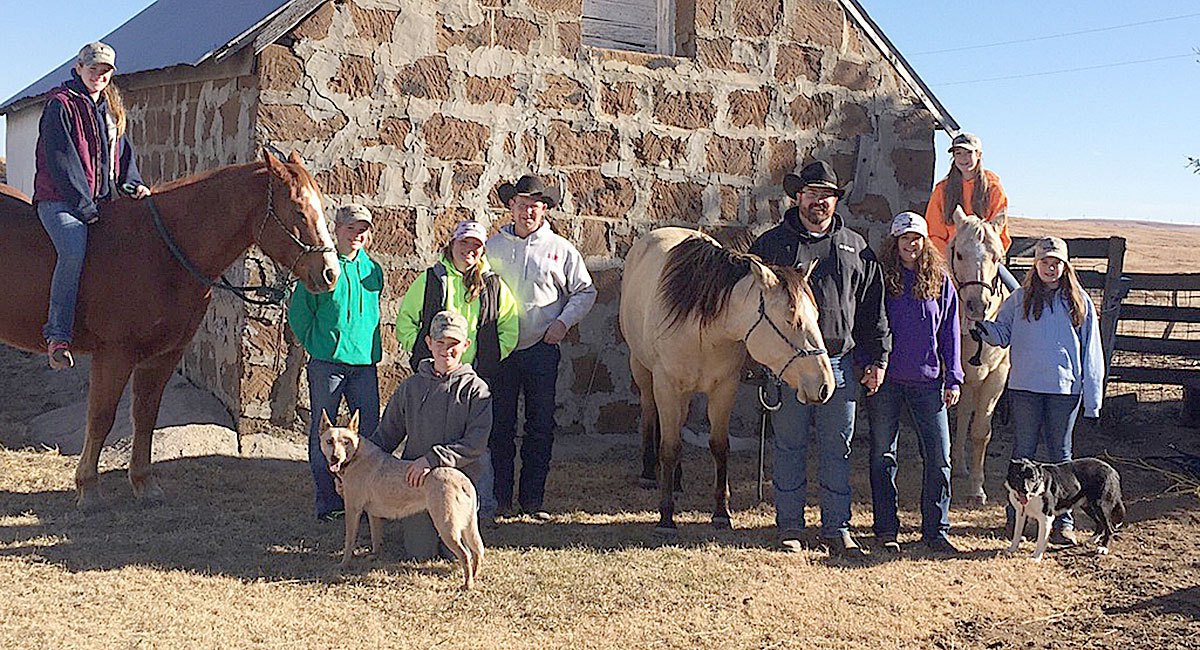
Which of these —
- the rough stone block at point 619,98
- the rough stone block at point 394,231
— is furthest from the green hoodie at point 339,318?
the rough stone block at point 619,98

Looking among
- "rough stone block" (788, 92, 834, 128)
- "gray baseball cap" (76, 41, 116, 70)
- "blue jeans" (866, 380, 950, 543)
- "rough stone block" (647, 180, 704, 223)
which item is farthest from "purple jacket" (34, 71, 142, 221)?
"rough stone block" (788, 92, 834, 128)

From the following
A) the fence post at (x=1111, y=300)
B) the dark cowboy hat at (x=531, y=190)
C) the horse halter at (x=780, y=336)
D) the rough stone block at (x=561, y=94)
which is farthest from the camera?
the fence post at (x=1111, y=300)

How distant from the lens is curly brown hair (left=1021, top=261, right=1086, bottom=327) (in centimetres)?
586

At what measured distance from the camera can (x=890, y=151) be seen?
9.08 m

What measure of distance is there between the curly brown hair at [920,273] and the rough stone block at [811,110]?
336 centimetres

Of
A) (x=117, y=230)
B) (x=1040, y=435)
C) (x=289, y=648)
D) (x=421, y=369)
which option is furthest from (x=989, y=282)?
(x=117, y=230)

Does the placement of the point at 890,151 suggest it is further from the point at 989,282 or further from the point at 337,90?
the point at 337,90

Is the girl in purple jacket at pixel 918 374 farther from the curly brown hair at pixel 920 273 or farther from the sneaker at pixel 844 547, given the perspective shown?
the sneaker at pixel 844 547

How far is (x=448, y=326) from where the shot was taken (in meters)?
5.00

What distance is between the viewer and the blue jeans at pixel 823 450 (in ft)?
18.4

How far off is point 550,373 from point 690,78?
3261mm

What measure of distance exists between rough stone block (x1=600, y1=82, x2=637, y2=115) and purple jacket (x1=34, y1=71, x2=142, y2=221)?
3553 millimetres

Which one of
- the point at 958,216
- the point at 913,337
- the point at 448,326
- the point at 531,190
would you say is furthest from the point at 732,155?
the point at 448,326

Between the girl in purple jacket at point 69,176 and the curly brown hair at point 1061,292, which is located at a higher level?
the girl in purple jacket at point 69,176
